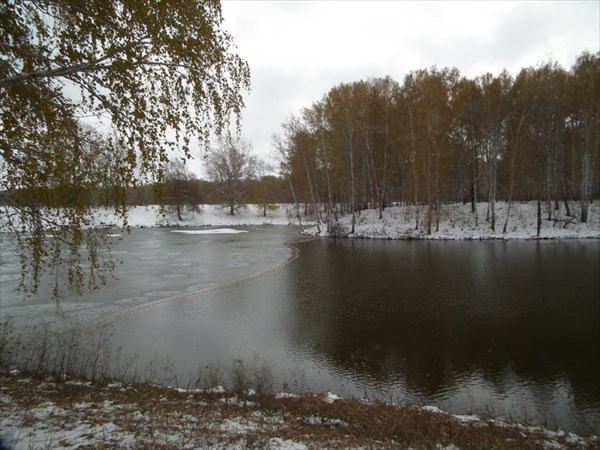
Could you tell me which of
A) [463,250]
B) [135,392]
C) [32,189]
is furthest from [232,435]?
[463,250]

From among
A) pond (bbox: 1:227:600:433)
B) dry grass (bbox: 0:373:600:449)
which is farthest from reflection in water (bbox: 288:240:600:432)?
dry grass (bbox: 0:373:600:449)

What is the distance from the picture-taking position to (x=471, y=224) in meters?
30.4

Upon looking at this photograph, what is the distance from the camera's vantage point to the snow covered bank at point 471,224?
27297 mm

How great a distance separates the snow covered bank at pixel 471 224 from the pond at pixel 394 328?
29.1 ft

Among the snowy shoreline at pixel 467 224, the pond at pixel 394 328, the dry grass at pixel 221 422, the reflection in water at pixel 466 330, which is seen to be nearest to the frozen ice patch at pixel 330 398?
the dry grass at pixel 221 422

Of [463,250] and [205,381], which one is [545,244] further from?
[205,381]

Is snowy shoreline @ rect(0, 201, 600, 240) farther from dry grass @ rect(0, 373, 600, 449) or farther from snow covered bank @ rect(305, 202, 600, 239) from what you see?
dry grass @ rect(0, 373, 600, 449)

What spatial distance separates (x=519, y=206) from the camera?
32.2 m

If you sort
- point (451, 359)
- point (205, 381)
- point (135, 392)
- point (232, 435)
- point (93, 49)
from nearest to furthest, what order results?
point (232, 435)
point (93, 49)
point (135, 392)
point (205, 381)
point (451, 359)

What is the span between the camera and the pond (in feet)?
22.5

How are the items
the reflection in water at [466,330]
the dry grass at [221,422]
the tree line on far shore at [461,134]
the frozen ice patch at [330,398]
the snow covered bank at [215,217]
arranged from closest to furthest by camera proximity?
1. the dry grass at [221,422]
2. the frozen ice patch at [330,398]
3. the reflection in water at [466,330]
4. the tree line on far shore at [461,134]
5. the snow covered bank at [215,217]

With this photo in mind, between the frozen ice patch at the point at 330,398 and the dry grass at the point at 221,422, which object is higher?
the dry grass at the point at 221,422

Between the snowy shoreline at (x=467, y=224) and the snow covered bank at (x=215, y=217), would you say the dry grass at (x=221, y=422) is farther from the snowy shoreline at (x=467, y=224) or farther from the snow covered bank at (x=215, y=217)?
the snow covered bank at (x=215, y=217)

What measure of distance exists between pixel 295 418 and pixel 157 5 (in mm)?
5893
